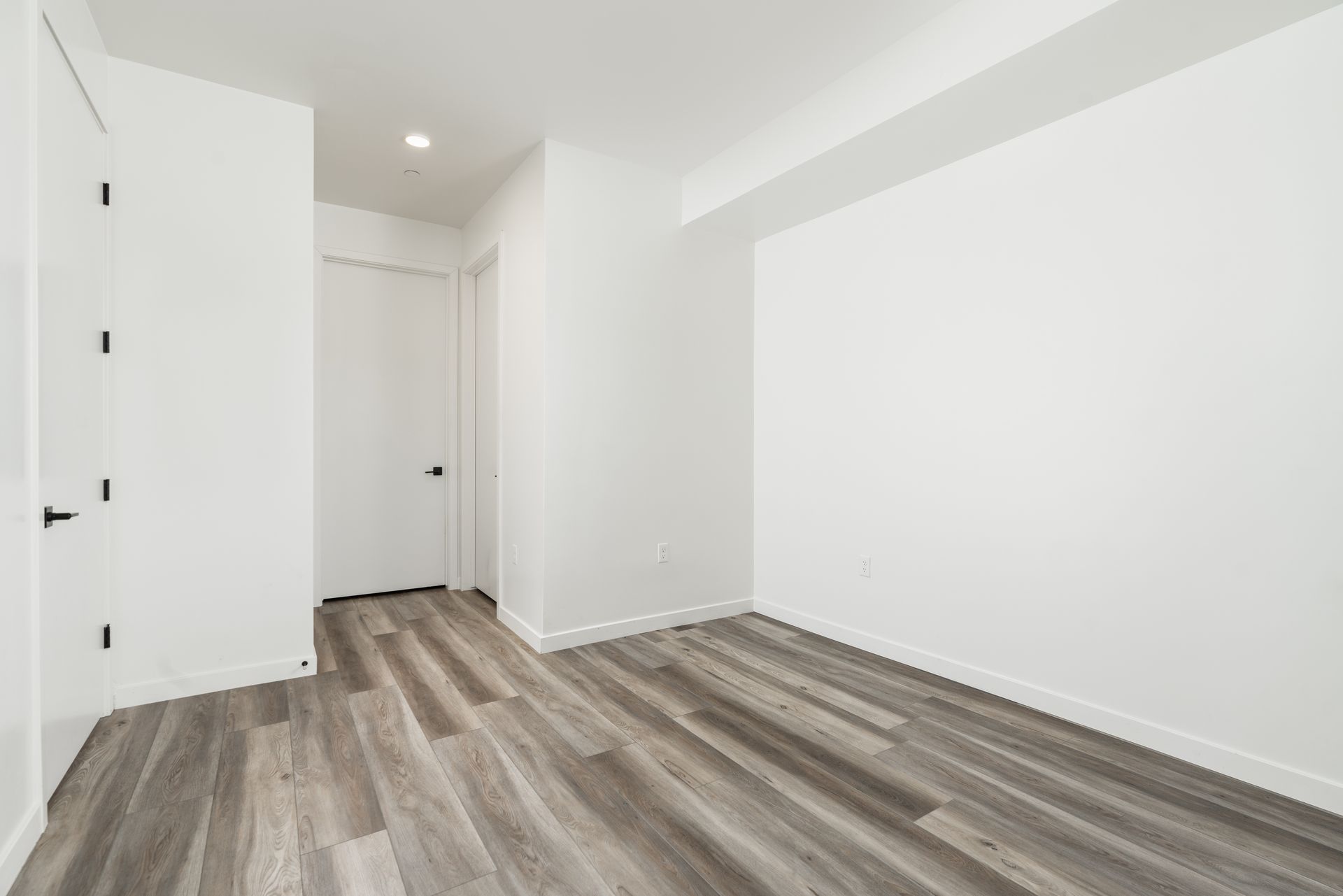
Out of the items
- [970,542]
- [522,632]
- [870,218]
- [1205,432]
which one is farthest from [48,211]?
[1205,432]

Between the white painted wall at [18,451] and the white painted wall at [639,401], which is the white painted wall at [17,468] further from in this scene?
the white painted wall at [639,401]

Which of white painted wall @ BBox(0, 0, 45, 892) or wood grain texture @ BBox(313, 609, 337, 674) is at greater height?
white painted wall @ BBox(0, 0, 45, 892)

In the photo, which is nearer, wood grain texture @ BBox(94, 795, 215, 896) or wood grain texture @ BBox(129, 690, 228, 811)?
wood grain texture @ BBox(94, 795, 215, 896)

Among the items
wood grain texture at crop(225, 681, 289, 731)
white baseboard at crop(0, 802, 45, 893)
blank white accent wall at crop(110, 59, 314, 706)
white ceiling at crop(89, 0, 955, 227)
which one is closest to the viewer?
white baseboard at crop(0, 802, 45, 893)

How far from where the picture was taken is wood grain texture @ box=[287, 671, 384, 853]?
1.78 m

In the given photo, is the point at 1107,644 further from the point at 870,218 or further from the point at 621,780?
the point at 870,218

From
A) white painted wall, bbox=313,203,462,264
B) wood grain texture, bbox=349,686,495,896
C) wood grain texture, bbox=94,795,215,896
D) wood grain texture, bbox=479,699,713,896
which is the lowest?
wood grain texture, bbox=479,699,713,896

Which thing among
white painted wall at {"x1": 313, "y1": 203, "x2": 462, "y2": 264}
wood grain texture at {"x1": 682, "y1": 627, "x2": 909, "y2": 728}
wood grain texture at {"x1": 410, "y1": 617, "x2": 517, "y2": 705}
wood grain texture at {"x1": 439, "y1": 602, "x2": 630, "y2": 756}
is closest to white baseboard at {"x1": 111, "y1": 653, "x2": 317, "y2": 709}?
wood grain texture at {"x1": 410, "y1": 617, "x2": 517, "y2": 705}

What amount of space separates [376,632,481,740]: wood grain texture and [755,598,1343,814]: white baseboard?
2.06m

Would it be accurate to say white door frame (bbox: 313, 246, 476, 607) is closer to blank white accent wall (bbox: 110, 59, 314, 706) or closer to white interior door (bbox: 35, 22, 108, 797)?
blank white accent wall (bbox: 110, 59, 314, 706)

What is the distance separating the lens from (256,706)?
2.58 m

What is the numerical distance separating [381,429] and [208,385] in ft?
5.65

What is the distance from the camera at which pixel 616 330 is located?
11.6 feet

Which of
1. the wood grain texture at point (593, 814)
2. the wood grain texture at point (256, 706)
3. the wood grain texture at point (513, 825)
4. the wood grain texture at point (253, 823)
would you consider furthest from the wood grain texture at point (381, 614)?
the wood grain texture at point (513, 825)
